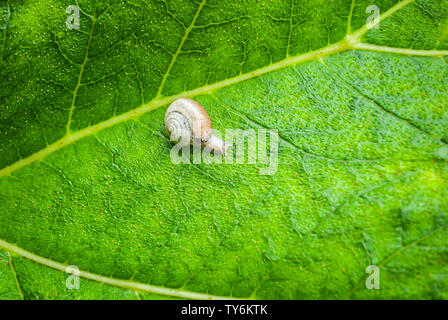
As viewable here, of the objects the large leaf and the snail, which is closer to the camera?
the large leaf

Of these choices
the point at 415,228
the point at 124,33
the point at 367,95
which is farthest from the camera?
the point at 124,33

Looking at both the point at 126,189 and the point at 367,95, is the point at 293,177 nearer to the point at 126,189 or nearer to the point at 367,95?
the point at 367,95

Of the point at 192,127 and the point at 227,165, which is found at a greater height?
the point at 192,127

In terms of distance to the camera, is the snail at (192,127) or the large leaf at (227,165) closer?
the large leaf at (227,165)

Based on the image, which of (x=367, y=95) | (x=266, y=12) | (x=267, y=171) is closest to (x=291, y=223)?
(x=267, y=171)
